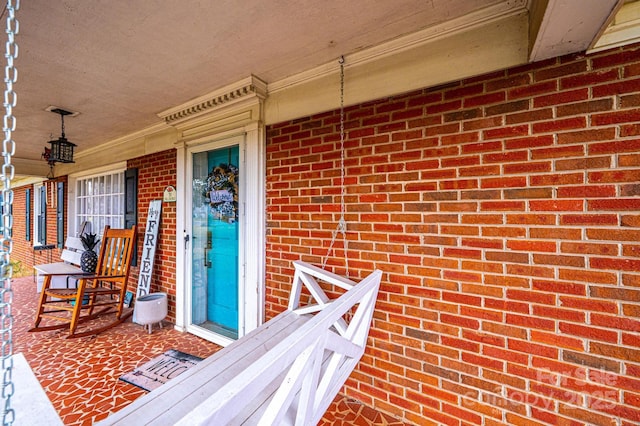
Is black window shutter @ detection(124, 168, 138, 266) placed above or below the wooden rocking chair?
above

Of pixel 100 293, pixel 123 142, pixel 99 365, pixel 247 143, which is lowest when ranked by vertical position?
pixel 99 365

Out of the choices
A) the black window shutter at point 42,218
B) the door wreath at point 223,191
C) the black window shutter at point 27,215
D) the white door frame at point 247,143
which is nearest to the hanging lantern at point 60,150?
the white door frame at point 247,143

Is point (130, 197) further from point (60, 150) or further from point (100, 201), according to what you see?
point (100, 201)

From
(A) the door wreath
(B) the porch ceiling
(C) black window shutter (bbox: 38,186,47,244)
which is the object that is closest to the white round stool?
(A) the door wreath

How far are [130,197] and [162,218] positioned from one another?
35.7 inches

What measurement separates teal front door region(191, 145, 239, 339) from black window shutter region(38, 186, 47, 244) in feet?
18.3

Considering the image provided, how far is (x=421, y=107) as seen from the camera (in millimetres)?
1815

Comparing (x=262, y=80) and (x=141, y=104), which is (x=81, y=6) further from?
(x=141, y=104)

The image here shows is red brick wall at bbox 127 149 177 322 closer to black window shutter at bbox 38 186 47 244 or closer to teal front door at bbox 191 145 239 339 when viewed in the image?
teal front door at bbox 191 145 239 339

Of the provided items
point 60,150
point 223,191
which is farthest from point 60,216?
point 223,191

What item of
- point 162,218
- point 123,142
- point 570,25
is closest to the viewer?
point 570,25

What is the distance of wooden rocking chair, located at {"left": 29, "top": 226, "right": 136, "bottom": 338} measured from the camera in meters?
3.08

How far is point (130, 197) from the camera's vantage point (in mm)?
3982

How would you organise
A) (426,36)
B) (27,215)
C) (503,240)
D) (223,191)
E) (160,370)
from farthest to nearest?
(27,215), (223,191), (160,370), (426,36), (503,240)
